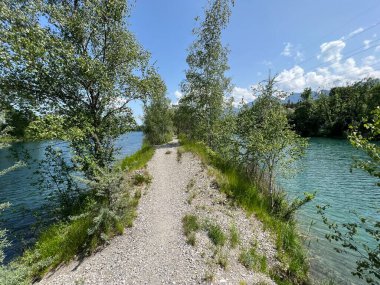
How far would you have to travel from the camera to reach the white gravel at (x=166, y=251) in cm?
638

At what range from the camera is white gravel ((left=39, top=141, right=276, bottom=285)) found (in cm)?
638

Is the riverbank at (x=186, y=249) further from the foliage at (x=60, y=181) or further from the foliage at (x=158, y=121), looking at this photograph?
the foliage at (x=158, y=121)

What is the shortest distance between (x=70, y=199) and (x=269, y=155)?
1013cm

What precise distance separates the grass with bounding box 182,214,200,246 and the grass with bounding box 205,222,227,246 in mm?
433

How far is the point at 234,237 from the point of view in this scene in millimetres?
8047

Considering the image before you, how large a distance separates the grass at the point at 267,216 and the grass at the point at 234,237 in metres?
1.45

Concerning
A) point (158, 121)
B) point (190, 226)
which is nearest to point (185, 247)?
point (190, 226)

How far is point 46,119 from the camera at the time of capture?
912 cm

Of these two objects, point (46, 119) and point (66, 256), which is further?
point (46, 119)

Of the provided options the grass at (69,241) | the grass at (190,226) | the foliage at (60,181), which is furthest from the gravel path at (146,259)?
the foliage at (60,181)

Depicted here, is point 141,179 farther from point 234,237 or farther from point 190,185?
point 234,237

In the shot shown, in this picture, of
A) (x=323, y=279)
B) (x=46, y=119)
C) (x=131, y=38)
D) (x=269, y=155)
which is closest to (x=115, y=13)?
(x=131, y=38)

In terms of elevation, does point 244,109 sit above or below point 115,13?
below

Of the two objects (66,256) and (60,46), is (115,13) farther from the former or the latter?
(66,256)
